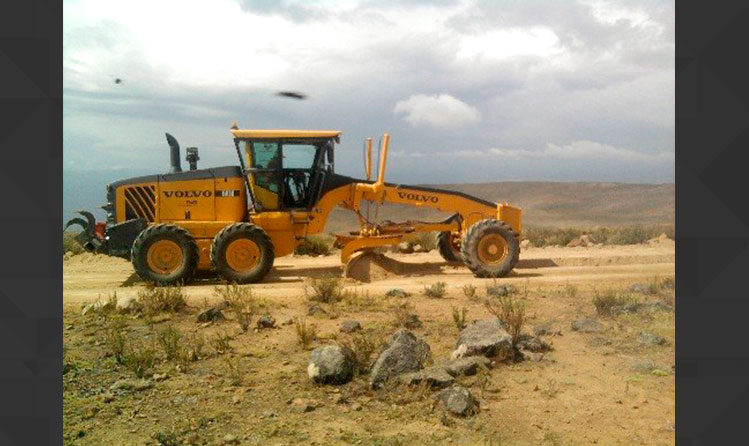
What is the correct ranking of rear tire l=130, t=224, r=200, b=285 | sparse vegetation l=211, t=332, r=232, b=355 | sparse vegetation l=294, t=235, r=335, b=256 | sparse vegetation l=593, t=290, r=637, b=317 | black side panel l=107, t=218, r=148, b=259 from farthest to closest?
1. sparse vegetation l=294, t=235, r=335, b=256
2. black side panel l=107, t=218, r=148, b=259
3. rear tire l=130, t=224, r=200, b=285
4. sparse vegetation l=593, t=290, r=637, b=317
5. sparse vegetation l=211, t=332, r=232, b=355

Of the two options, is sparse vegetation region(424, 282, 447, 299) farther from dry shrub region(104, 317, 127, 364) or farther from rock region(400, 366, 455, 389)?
dry shrub region(104, 317, 127, 364)

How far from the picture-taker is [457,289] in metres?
11.0

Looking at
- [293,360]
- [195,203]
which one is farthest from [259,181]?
[293,360]

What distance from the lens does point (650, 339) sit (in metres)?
7.02

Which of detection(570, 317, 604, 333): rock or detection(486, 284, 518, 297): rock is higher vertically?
detection(486, 284, 518, 297): rock

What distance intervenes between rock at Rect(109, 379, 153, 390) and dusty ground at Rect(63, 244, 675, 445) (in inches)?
3.0

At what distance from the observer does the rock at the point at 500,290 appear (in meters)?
10.1

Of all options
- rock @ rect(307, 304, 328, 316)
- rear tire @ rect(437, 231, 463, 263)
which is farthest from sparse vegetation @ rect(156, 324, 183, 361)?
rear tire @ rect(437, 231, 463, 263)

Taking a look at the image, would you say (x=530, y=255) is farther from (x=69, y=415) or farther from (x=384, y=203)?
(x=69, y=415)

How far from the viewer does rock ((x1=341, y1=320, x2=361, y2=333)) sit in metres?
7.65

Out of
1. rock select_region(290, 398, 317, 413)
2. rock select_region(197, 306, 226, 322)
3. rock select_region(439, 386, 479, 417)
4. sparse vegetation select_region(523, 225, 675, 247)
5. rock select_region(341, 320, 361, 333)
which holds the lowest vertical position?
rock select_region(290, 398, 317, 413)

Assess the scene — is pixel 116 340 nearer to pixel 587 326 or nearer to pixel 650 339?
pixel 587 326

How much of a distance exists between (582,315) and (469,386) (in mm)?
3554

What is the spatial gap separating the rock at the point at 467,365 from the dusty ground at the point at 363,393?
12cm
